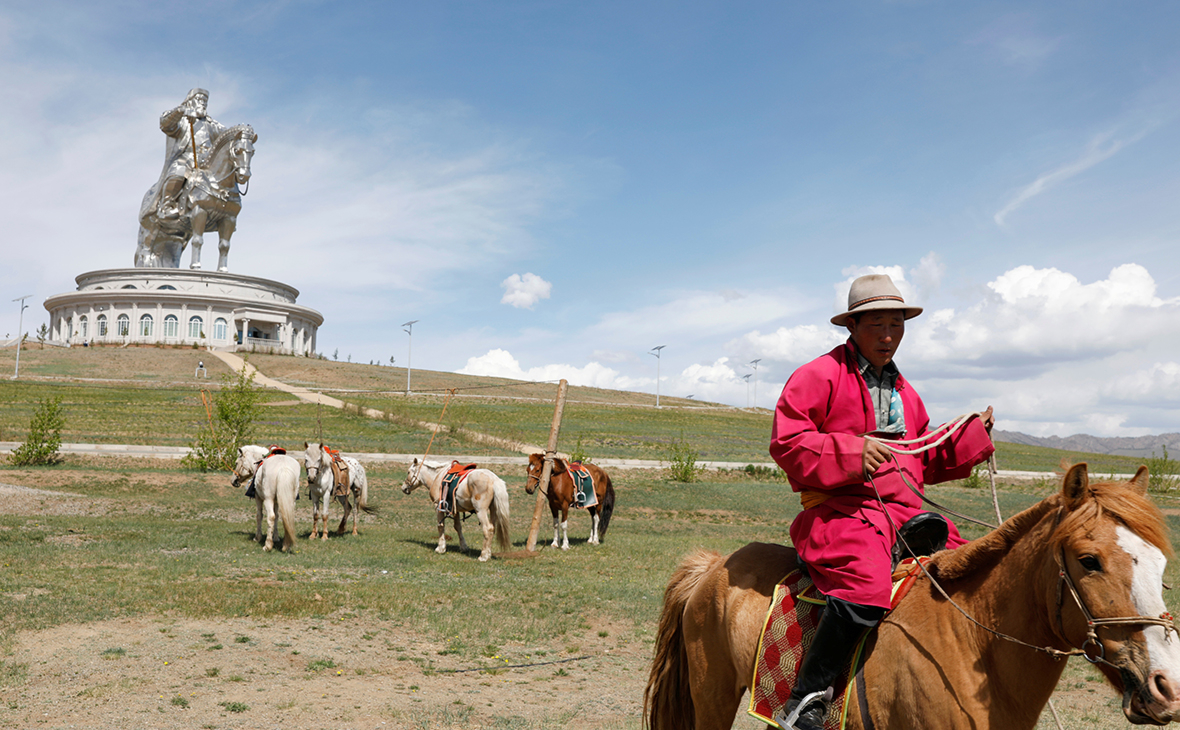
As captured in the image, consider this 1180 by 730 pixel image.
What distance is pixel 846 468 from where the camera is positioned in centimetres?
349

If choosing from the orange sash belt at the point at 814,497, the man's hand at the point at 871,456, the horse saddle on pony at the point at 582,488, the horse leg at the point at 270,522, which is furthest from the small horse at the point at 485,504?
the man's hand at the point at 871,456

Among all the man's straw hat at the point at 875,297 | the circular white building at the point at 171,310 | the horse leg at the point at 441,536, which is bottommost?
the horse leg at the point at 441,536

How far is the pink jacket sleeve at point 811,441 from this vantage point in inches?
138

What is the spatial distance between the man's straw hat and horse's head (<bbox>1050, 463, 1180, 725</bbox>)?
1173 millimetres

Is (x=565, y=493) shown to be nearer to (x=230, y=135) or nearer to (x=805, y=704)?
(x=805, y=704)

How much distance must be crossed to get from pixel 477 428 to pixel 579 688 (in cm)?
3907

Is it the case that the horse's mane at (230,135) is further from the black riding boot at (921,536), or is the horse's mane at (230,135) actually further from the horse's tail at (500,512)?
the black riding boot at (921,536)

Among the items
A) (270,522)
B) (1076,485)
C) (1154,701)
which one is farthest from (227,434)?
(1154,701)

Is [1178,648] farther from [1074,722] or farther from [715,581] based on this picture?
[1074,722]

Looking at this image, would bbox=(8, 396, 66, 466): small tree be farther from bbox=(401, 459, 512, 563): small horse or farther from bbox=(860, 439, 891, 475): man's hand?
bbox=(860, 439, 891, 475): man's hand

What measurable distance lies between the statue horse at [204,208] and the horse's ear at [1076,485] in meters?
95.1

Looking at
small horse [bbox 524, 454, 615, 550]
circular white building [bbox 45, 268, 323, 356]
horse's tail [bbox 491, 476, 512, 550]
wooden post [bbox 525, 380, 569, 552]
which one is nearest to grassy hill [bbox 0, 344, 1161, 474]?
small horse [bbox 524, 454, 615, 550]

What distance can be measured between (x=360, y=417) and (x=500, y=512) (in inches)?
1399

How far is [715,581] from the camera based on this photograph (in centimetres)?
441
